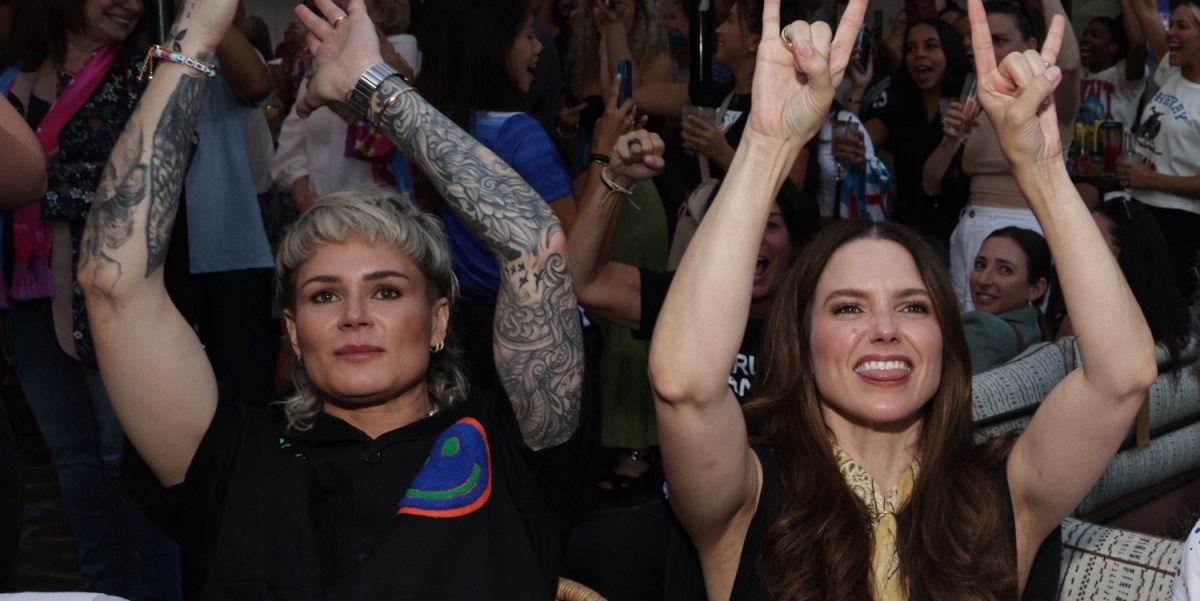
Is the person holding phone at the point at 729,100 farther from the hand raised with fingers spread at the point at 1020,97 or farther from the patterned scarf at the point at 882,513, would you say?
the hand raised with fingers spread at the point at 1020,97

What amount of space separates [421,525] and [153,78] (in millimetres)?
962

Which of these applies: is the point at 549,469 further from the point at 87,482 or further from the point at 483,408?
the point at 87,482

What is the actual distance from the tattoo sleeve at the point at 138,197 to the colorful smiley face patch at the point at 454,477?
63cm

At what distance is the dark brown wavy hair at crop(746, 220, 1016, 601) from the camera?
8.54 ft

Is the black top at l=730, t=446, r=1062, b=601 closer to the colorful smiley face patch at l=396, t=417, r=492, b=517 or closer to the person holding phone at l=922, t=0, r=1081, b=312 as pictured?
the colorful smiley face patch at l=396, t=417, r=492, b=517

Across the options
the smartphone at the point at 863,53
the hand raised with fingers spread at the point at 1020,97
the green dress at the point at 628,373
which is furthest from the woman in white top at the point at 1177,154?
the hand raised with fingers spread at the point at 1020,97

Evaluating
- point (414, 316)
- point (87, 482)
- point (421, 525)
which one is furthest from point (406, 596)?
point (87, 482)

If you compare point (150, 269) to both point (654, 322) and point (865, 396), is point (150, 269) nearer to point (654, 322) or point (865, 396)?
point (865, 396)

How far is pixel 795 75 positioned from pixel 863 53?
12.7ft

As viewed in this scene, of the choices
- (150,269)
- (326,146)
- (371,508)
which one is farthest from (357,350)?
(326,146)

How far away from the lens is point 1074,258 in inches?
94.9

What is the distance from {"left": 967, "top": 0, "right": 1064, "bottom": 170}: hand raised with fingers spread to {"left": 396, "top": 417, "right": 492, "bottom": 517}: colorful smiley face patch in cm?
112

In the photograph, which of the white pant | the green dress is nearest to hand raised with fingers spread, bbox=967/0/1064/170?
the white pant

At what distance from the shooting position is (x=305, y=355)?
9.43 feet
